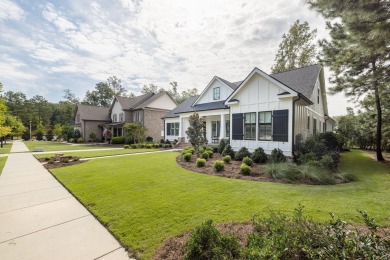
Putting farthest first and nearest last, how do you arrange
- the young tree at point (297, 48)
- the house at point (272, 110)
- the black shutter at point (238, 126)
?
the young tree at point (297, 48)
the black shutter at point (238, 126)
the house at point (272, 110)

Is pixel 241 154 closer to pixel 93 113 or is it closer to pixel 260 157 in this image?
pixel 260 157

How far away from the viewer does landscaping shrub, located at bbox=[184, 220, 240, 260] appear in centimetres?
241

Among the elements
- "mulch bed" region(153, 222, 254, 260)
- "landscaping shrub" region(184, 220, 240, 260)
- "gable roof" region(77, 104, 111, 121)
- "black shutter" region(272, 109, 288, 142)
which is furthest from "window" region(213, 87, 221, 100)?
"gable roof" region(77, 104, 111, 121)

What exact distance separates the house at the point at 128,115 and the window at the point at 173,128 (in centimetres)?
270

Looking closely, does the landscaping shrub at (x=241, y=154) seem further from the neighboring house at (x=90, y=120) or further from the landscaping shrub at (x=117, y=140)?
the neighboring house at (x=90, y=120)

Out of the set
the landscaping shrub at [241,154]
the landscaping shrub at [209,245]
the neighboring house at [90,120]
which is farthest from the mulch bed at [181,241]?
the neighboring house at [90,120]

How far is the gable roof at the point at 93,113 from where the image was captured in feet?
102

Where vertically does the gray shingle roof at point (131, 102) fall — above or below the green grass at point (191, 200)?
above

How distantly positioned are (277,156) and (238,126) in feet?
11.5

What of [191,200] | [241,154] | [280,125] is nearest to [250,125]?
[280,125]

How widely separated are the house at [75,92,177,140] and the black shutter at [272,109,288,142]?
1788cm

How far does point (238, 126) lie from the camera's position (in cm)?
1236

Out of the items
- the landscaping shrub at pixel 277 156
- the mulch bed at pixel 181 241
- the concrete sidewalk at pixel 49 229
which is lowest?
the concrete sidewalk at pixel 49 229

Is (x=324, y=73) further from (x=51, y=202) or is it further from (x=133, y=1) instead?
(x=51, y=202)
